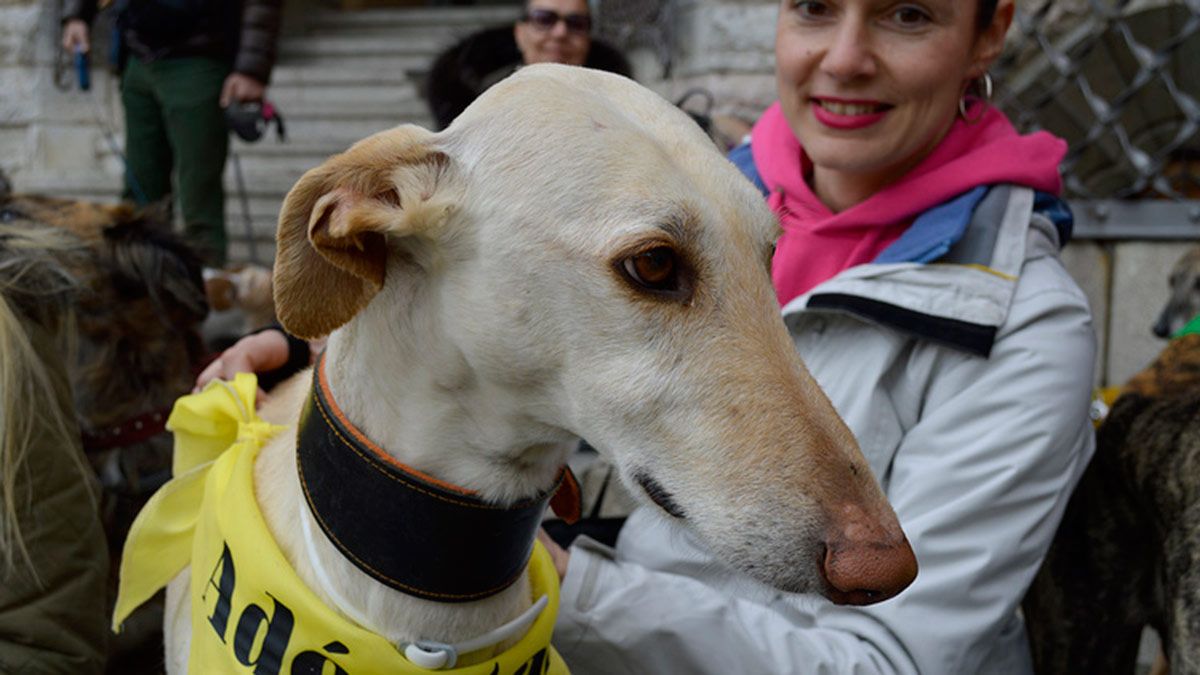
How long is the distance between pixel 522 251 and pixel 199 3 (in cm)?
462

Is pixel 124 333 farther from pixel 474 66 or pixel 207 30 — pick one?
pixel 207 30

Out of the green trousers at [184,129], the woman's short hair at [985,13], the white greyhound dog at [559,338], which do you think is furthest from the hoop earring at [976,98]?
the green trousers at [184,129]

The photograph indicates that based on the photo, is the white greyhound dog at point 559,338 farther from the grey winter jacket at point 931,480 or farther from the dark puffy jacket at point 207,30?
the dark puffy jacket at point 207,30

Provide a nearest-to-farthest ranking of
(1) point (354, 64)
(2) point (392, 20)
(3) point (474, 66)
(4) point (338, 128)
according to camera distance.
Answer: (3) point (474, 66)
(4) point (338, 128)
(1) point (354, 64)
(2) point (392, 20)

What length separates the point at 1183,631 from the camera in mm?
2182

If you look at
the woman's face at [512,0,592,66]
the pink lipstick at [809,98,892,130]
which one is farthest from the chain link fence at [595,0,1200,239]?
the pink lipstick at [809,98,892,130]

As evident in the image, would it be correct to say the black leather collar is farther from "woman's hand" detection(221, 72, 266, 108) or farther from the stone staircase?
the stone staircase

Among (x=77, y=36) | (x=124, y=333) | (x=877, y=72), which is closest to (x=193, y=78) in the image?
(x=77, y=36)

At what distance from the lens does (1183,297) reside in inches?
163

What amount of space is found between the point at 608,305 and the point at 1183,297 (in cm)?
351

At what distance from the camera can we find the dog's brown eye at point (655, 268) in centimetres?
133

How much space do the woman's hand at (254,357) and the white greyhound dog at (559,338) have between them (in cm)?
73

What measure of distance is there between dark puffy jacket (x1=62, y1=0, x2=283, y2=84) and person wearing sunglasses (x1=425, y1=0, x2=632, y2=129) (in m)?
1.24

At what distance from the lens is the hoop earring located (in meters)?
2.29
